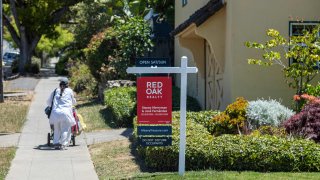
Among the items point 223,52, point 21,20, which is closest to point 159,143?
point 223,52

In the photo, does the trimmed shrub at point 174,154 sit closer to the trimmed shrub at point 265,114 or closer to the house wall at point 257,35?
the trimmed shrub at point 265,114

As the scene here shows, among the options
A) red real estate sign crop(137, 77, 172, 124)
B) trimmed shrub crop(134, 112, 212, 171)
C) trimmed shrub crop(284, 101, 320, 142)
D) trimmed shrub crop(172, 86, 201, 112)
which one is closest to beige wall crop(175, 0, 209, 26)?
trimmed shrub crop(172, 86, 201, 112)

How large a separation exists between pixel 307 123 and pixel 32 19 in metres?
31.9

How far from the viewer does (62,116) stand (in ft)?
43.4

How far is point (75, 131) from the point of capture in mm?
13711

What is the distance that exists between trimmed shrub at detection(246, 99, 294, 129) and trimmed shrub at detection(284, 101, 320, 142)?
1.63ft

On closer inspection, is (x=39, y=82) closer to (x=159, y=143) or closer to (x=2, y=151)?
(x=2, y=151)

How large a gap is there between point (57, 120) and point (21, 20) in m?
28.9

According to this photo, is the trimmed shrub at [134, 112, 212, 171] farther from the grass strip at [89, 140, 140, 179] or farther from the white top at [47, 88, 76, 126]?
the white top at [47, 88, 76, 126]

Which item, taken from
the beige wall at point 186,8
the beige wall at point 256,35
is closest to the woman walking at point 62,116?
the beige wall at point 256,35

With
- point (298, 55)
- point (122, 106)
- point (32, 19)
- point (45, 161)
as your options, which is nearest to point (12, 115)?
point (122, 106)

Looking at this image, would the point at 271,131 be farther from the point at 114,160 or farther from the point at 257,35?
the point at 114,160

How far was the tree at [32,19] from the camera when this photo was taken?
40.4m

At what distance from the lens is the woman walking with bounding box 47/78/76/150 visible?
13234 mm
